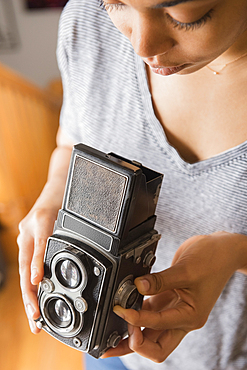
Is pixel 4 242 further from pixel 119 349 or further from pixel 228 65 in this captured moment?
pixel 228 65

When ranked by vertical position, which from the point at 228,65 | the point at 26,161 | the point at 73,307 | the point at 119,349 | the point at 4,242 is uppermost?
the point at 228,65

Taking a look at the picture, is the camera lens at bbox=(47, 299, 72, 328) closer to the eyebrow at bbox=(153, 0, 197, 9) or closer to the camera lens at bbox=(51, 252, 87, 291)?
the camera lens at bbox=(51, 252, 87, 291)

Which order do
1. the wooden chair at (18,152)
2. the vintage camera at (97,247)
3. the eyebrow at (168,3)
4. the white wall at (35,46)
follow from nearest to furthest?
the eyebrow at (168,3), the vintage camera at (97,247), the wooden chair at (18,152), the white wall at (35,46)

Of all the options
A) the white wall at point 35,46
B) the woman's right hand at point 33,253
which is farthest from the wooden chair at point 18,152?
the white wall at point 35,46

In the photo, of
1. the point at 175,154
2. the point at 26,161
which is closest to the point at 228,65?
the point at 175,154

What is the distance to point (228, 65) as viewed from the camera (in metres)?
0.56

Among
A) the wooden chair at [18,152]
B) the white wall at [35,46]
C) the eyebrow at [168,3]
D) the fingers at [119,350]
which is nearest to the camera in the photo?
the eyebrow at [168,3]

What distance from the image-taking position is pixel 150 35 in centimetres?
39

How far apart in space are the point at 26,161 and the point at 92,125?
129 centimetres

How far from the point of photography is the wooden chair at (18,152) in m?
1.75

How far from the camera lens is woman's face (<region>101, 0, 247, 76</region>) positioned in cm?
36

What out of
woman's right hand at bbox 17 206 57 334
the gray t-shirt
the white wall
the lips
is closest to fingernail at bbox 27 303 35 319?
woman's right hand at bbox 17 206 57 334

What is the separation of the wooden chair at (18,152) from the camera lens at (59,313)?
4.24ft

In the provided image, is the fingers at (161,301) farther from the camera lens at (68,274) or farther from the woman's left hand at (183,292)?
the camera lens at (68,274)
